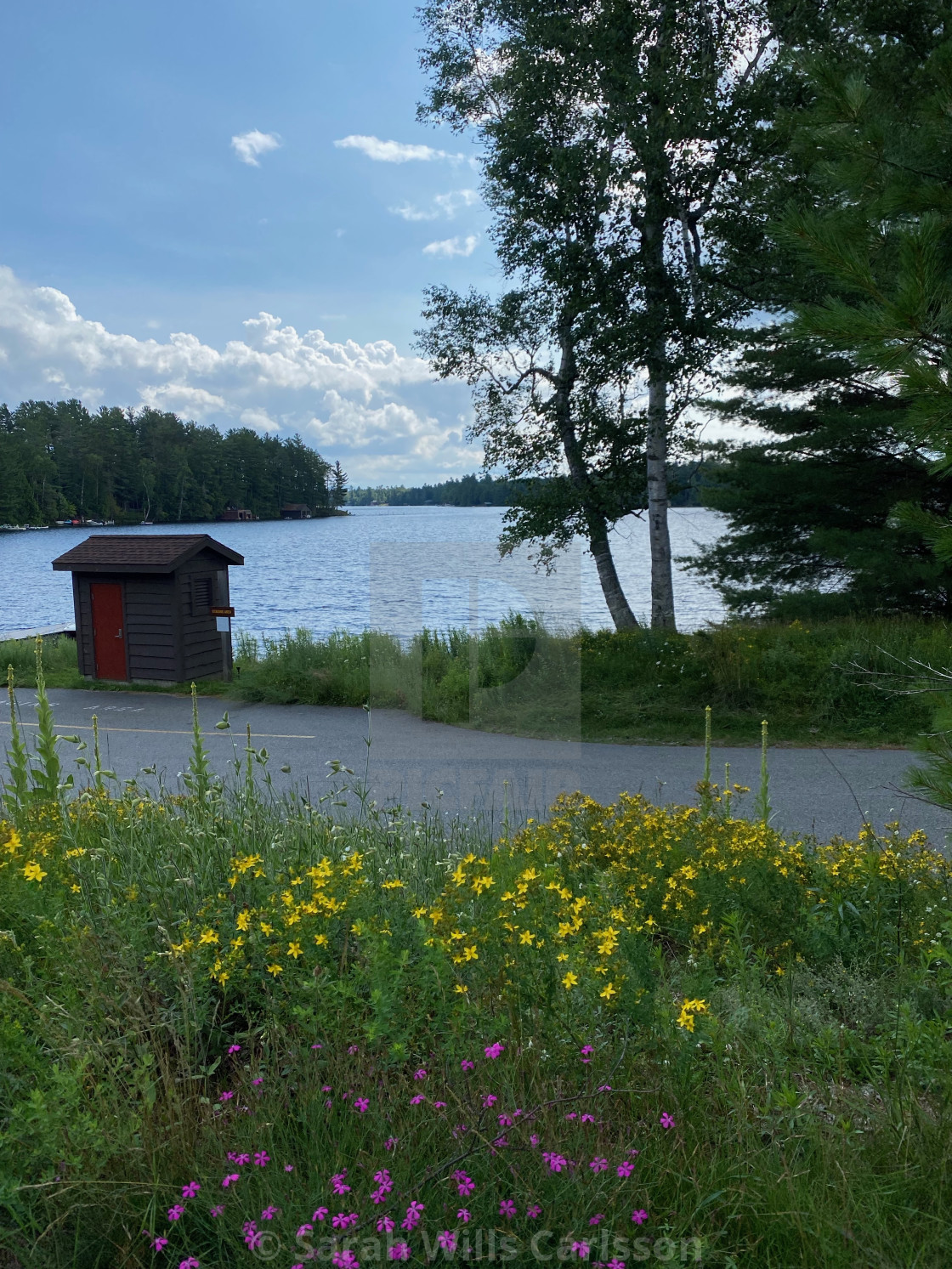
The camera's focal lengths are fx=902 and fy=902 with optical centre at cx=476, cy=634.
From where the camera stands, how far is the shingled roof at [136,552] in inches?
587

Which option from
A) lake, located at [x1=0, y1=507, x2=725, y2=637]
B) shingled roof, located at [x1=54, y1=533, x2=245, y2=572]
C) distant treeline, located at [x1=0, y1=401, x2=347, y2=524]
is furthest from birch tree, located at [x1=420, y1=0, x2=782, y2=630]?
distant treeline, located at [x1=0, y1=401, x2=347, y2=524]

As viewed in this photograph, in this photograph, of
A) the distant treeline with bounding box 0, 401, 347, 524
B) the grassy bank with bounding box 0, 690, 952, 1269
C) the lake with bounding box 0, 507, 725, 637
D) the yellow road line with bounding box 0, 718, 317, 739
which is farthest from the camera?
the distant treeline with bounding box 0, 401, 347, 524

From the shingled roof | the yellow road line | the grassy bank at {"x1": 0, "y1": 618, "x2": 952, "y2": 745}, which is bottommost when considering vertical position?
the yellow road line

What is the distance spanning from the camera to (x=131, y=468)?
7175 cm

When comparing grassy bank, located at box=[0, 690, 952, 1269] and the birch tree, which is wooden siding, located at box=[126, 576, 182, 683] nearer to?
the birch tree

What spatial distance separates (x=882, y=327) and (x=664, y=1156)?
2730 millimetres

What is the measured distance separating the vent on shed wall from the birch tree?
5.30 meters

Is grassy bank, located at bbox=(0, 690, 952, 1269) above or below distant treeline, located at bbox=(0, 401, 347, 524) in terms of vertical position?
below

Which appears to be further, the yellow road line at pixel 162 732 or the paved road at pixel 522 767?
the yellow road line at pixel 162 732

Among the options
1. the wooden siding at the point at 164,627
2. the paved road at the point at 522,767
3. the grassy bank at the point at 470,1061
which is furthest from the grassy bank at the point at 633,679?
the grassy bank at the point at 470,1061

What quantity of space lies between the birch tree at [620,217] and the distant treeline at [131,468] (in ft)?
199

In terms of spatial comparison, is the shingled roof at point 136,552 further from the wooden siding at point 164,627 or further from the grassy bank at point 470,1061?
the grassy bank at point 470,1061

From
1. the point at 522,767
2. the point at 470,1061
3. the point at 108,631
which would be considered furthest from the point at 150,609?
the point at 470,1061

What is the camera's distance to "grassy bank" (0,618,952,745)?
23.9ft
